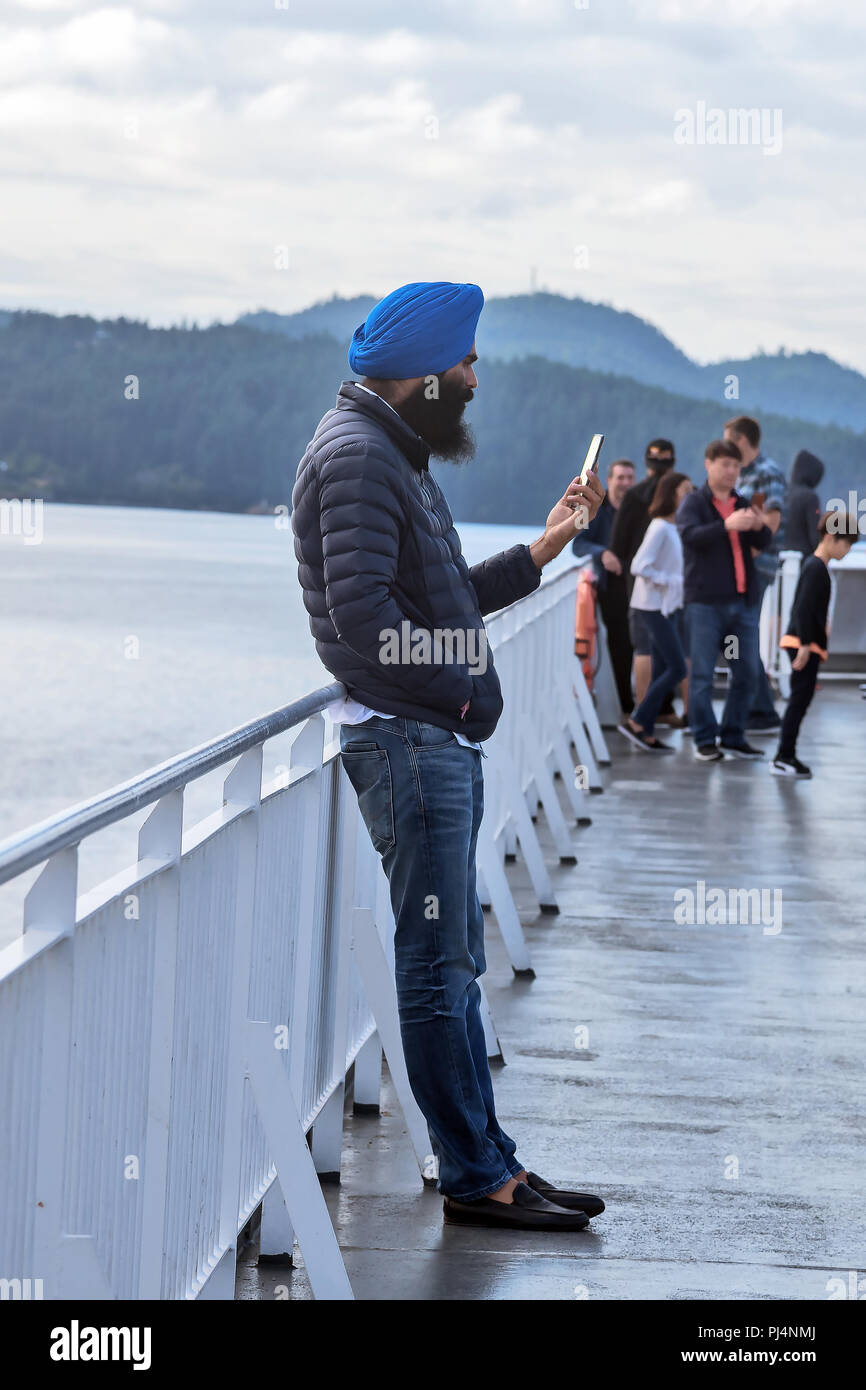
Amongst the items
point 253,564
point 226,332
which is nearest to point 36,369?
point 226,332

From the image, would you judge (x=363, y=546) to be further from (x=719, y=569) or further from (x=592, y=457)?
(x=719, y=569)

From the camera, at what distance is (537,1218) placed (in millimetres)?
3781

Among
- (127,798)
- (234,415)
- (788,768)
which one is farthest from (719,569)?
(234,415)

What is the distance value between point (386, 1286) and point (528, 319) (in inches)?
4301

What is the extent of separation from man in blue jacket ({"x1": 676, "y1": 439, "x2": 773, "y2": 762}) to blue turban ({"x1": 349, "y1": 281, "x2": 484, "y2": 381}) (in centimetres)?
724

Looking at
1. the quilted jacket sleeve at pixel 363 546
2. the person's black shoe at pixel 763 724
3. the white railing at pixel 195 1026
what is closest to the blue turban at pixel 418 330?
the quilted jacket sleeve at pixel 363 546

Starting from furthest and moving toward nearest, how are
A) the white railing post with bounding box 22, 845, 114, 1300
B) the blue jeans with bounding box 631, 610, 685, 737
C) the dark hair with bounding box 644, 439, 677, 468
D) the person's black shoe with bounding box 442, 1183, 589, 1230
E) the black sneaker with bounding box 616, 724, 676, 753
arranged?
the dark hair with bounding box 644, 439, 677, 468 → the black sneaker with bounding box 616, 724, 676, 753 → the blue jeans with bounding box 631, 610, 685, 737 → the person's black shoe with bounding box 442, 1183, 589, 1230 → the white railing post with bounding box 22, 845, 114, 1300

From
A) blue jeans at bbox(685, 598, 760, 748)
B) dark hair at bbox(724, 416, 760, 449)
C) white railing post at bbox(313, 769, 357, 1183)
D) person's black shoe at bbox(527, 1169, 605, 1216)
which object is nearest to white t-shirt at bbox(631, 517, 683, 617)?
blue jeans at bbox(685, 598, 760, 748)

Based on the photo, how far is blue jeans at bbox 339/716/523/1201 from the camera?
11.6 ft

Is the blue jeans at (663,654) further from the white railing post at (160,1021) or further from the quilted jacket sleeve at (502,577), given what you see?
the white railing post at (160,1021)

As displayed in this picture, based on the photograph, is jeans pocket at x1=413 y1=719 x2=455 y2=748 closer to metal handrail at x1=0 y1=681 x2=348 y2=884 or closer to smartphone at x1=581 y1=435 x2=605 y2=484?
metal handrail at x1=0 y1=681 x2=348 y2=884

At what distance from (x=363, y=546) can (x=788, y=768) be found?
7.97 metres
